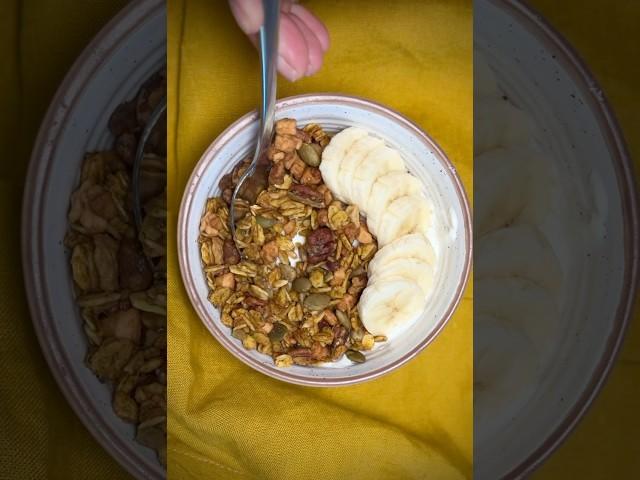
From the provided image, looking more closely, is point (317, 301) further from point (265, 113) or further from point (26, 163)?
point (26, 163)

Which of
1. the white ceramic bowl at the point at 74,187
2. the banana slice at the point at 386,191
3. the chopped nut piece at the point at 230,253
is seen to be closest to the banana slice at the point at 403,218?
the banana slice at the point at 386,191

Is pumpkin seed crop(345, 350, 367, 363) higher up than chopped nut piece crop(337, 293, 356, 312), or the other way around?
chopped nut piece crop(337, 293, 356, 312)

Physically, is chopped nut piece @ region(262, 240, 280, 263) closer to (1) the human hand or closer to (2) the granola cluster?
(2) the granola cluster

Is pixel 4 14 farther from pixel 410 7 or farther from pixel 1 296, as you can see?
pixel 410 7

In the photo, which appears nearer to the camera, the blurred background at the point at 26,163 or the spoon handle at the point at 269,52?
the spoon handle at the point at 269,52

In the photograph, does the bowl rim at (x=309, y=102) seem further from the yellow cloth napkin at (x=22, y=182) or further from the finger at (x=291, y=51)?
the yellow cloth napkin at (x=22, y=182)

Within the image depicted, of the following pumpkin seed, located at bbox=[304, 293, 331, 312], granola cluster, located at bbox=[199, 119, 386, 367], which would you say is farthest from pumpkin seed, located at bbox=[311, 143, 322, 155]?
pumpkin seed, located at bbox=[304, 293, 331, 312]
